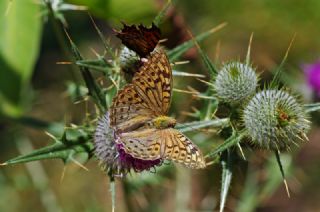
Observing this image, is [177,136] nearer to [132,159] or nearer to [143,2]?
[132,159]

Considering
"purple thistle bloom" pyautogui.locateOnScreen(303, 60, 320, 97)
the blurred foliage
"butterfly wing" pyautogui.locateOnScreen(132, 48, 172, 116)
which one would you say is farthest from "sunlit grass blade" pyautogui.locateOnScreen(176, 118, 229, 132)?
"purple thistle bloom" pyautogui.locateOnScreen(303, 60, 320, 97)

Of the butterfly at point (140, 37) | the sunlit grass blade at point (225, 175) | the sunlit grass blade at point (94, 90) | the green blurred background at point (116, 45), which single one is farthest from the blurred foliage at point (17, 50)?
the sunlit grass blade at point (225, 175)

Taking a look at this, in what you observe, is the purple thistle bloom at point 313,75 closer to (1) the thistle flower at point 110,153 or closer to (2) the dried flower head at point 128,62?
(2) the dried flower head at point 128,62

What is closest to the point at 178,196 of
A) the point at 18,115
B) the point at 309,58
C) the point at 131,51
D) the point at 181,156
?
the point at 18,115

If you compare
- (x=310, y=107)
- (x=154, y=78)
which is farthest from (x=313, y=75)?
(x=154, y=78)

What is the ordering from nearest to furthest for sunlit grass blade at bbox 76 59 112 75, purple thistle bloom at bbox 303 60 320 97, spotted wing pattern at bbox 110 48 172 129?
spotted wing pattern at bbox 110 48 172 129 < sunlit grass blade at bbox 76 59 112 75 < purple thistle bloom at bbox 303 60 320 97

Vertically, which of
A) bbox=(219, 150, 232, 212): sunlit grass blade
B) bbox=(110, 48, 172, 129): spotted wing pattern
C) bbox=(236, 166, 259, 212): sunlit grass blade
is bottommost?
bbox=(236, 166, 259, 212): sunlit grass blade

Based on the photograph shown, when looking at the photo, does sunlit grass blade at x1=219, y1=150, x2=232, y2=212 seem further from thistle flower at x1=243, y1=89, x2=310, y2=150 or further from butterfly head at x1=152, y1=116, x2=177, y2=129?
butterfly head at x1=152, y1=116, x2=177, y2=129

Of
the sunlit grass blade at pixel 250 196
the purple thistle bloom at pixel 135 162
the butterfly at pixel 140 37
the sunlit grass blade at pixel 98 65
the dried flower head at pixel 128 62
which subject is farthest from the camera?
the sunlit grass blade at pixel 250 196
